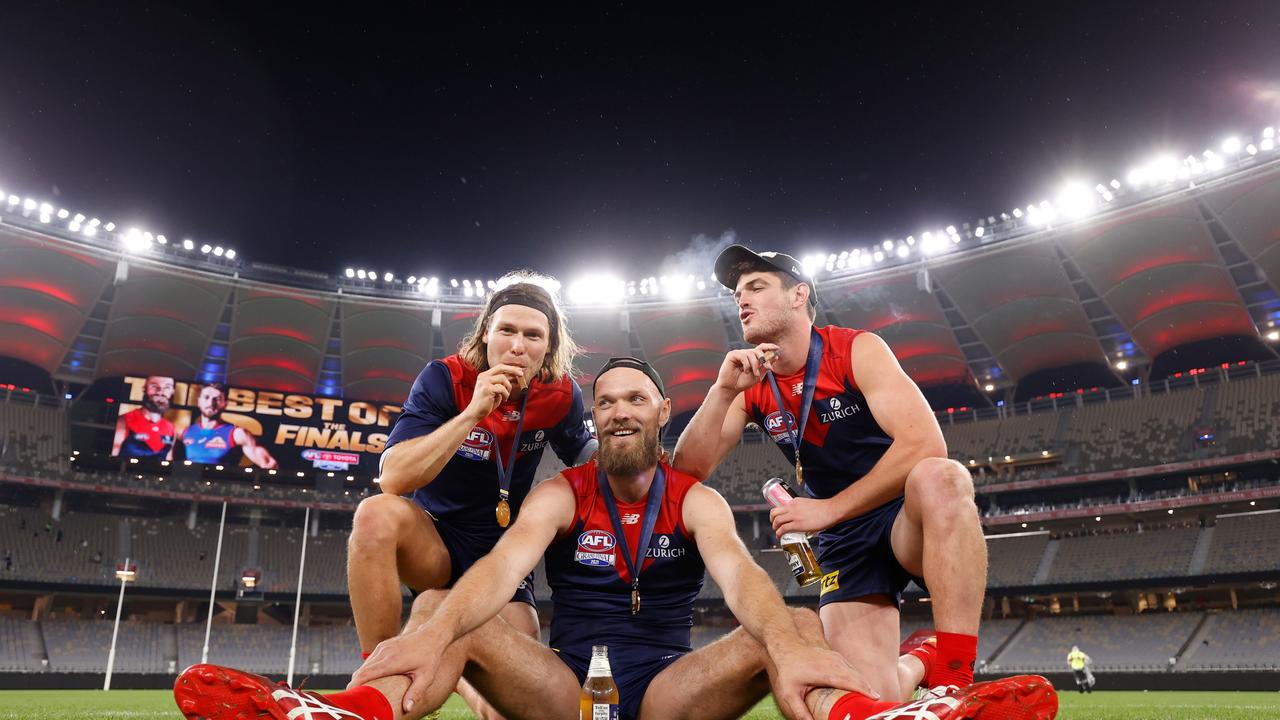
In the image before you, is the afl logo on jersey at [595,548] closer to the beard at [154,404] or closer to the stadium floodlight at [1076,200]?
the stadium floodlight at [1076,200]

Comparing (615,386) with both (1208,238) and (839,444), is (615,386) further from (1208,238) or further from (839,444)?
(1208,238)

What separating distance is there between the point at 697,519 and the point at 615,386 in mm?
811

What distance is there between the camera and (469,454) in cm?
510

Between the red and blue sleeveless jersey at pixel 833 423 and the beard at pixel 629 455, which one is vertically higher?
the red and blue sleeveless jersey at pixel 833 423

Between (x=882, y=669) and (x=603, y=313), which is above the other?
(x=603, y=313)

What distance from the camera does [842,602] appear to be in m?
5.22

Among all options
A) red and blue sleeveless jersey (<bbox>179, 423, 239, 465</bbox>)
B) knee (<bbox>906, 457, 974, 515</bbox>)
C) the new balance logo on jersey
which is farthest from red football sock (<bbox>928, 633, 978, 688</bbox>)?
red and blue sleeveless jersey (<bbox>179, 423, 239, 465</bbox>)

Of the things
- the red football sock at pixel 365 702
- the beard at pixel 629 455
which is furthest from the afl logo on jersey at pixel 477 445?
the red football sock at pixel 365 702

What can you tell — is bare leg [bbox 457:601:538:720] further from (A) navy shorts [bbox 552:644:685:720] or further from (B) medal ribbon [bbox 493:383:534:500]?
(B) medal ribbon [bbox 493:383:534:500]

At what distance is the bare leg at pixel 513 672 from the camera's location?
3.71 metres

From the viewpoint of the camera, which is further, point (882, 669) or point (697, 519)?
point (882, 669)

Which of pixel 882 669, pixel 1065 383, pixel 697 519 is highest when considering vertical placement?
pixel 1065 383

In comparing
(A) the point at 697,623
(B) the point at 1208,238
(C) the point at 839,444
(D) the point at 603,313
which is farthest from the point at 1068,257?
(C) the point at 839,444

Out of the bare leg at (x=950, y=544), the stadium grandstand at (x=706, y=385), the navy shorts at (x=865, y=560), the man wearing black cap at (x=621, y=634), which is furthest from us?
the stadium grandstand at (x=706, y=385)
